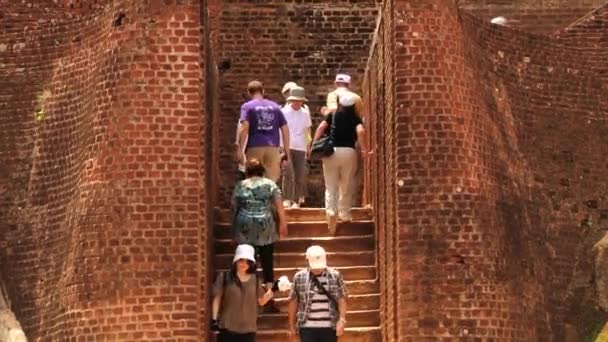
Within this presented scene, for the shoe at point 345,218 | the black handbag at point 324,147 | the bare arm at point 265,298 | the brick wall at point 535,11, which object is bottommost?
the bare arm at point 265,298

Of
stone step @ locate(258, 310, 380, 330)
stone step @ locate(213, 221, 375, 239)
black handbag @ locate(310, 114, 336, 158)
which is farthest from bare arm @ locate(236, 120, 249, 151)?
stone step @ locate(258, 310, 380, 330)

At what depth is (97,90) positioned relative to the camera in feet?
57.4

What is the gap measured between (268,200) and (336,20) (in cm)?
858

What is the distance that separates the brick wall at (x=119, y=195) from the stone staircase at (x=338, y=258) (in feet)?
4.12

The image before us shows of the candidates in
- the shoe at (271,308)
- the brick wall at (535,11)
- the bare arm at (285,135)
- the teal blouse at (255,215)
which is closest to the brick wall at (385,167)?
the bare arm at (285,135)

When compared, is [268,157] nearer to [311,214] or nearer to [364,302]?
[311,214]

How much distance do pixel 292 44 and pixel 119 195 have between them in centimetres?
830

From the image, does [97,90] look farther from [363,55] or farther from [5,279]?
[363,55]

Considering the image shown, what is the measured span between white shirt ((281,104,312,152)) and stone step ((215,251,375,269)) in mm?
2013

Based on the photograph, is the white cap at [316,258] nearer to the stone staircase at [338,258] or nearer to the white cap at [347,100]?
the stone staircase at [338,258]

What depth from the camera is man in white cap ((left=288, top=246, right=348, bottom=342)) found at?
15.3 metres

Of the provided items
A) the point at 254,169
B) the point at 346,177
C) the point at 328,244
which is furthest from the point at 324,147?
the point at 254,169

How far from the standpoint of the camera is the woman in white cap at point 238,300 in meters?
15.6

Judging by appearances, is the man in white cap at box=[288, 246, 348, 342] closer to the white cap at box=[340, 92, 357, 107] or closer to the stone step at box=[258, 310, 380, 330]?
the stone step at box=[258, 310, 380, 330]
